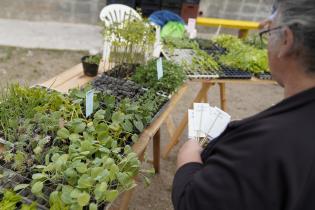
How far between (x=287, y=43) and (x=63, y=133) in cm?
88

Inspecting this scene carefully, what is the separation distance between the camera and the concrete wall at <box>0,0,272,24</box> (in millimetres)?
5406

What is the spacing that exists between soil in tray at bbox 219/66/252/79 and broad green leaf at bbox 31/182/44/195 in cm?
178

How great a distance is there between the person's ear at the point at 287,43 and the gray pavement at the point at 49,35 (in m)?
3.99

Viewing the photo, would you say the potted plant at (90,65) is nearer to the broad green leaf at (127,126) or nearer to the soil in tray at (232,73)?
the broad green leaf at (127,126)

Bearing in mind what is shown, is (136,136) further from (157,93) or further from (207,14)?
(207,14)

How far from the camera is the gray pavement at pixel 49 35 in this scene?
4828 millimetres

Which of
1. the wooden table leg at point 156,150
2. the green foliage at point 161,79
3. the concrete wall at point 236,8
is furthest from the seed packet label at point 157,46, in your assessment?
the concrete wall at point 236,8

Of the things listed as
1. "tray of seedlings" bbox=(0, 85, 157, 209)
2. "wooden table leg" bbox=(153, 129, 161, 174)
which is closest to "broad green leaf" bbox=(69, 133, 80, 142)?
"tray of seedlings" bbox=(0, 85, 157, 209)

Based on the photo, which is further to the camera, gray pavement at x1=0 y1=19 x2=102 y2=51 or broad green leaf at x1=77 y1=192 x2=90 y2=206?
gray pavement at x1=0 y1=19 x2=102 y2=51

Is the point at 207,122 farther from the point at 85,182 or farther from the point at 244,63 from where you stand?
the point at 244,63

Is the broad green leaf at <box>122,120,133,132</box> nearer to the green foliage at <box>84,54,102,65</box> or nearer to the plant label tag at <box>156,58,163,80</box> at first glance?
the plant label tag at <box>156,58,163,80</box>

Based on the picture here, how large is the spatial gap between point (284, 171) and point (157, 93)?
4.07 ft

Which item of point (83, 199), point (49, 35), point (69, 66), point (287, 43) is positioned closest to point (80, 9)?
point (49, 35)

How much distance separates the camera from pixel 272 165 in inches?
30.4
